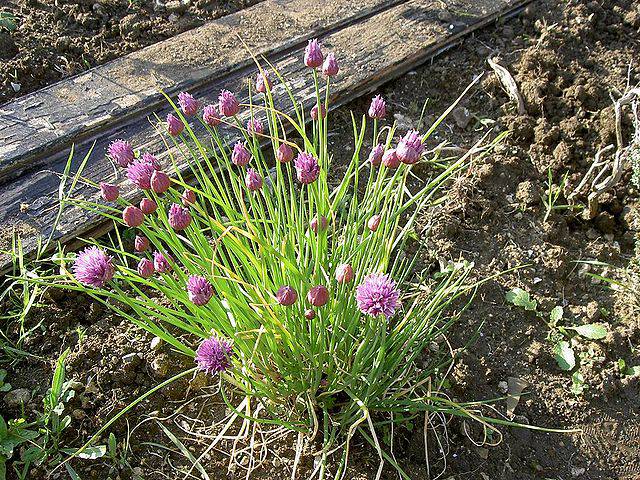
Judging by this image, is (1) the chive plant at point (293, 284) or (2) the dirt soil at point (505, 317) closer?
(1) the chive plant at point (293, 284)

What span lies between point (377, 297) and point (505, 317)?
2.97 ft

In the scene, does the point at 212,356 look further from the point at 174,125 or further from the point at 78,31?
the point at 78,31

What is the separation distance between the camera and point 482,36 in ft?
9.46

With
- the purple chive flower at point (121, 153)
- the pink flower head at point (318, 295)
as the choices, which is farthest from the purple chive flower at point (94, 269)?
the pink flower head at point (318, 295)

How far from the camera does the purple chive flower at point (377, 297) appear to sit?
1.26m

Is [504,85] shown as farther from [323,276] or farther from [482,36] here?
[323,276]

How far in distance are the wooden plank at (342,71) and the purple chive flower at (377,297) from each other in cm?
110

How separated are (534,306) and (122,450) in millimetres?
1225

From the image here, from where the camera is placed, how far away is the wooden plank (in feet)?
6.79

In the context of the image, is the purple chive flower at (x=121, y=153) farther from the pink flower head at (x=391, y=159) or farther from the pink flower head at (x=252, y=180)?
the pink flower head at (x=391, y=159)

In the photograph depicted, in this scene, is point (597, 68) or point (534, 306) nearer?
point (534, 306)

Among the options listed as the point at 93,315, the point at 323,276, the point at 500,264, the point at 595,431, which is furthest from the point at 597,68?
the point at 93,315

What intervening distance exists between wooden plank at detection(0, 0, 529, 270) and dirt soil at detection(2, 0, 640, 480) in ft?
0.31

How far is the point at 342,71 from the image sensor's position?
8.36ft
